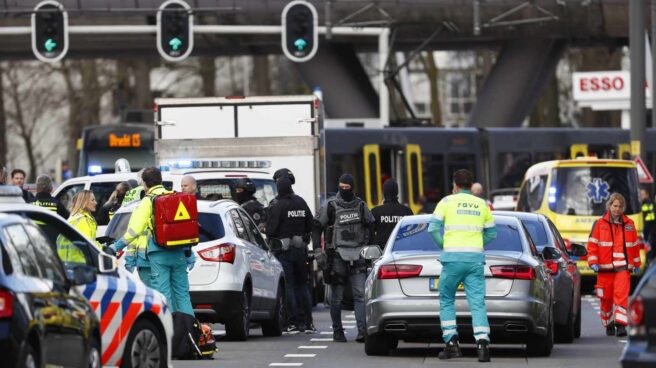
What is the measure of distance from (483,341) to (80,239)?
437 cm

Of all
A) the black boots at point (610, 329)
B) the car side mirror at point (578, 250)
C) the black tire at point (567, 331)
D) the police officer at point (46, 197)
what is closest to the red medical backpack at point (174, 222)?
the black tire at point (567, 331)

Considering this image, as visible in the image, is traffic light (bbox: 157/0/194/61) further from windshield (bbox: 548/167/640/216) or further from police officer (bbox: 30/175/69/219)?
police officer (bbox: 30/175/69/219)

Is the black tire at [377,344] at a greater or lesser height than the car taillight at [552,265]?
lesser

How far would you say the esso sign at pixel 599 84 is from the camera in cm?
5738

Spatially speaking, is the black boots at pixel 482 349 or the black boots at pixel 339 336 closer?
the black boots at pixel 482 349

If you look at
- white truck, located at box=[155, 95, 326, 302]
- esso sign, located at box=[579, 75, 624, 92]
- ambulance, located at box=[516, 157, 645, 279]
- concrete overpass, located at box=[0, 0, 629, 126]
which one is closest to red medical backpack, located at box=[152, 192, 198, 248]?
white truck, located at box=[155, 95, 326, 302]

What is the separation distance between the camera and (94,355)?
11531 mm

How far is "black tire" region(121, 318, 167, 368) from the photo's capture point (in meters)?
12.3

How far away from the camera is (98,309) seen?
473 inches

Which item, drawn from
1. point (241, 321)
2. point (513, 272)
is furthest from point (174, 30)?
point (513, 272)

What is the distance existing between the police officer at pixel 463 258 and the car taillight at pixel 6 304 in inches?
235

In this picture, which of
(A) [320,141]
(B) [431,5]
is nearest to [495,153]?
(B) [431,5]

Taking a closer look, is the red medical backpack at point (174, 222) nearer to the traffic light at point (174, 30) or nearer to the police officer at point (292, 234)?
the police officer at point (292, 234)

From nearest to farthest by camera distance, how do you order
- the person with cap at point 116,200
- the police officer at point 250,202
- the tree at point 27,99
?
the person with cap at point 116,200 < the police officer at point 250,202 < the tree at point 27,99
